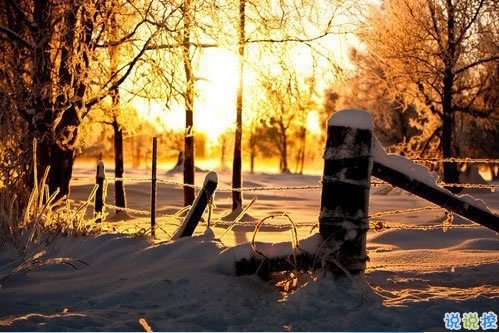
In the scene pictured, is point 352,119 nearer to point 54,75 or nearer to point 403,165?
point 403,165

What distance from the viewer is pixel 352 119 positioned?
4.57 m

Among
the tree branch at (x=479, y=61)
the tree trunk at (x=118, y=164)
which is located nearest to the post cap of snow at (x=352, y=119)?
the tree branch at (x=479, y=61)

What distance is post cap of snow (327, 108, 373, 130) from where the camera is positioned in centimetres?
456

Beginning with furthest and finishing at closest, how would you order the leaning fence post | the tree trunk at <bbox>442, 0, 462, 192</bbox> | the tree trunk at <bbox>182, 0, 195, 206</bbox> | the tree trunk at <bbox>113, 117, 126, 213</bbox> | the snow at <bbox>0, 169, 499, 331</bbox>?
the tree trunk at <bbox>113, 117, 126, 213</bbox>, the tree trunk at <bbox>442, 0, 462, 192</bbox>, the tree trunk at <bbox>182, 0, 195, 206</bbox>, the leaning fence post, the snow at <bbox>0, 169, 499, 331</bbox>

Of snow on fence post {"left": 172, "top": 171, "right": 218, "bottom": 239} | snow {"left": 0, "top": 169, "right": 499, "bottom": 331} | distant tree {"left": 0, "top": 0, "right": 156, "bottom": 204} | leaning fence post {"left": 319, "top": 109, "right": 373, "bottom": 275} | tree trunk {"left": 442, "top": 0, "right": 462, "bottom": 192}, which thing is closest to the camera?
snow {"left": 0, "top": 169, "right": 499, "bottom": 331}

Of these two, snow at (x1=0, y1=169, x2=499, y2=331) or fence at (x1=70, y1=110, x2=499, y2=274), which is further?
fence at (x1=70, y1=110, x2=499, y2=274)

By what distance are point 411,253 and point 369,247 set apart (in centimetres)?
187

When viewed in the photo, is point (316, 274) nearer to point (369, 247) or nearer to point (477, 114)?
point (369, 247)

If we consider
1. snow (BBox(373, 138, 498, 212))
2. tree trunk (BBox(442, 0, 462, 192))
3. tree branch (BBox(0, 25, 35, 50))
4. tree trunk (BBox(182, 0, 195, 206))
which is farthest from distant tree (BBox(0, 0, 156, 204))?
tree trunk (BBox(442, 0, 462, 192))

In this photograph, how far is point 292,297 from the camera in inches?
175

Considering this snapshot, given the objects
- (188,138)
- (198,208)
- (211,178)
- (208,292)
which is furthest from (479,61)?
(208,292)

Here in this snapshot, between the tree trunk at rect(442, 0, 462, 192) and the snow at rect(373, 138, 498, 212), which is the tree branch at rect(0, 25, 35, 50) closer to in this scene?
the snow at rect(373, 138, 498, 212)

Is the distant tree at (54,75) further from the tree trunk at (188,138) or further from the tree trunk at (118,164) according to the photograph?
the tree trunk at (118,164)

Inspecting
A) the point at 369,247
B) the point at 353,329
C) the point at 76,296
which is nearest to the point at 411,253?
the point at 369,247
